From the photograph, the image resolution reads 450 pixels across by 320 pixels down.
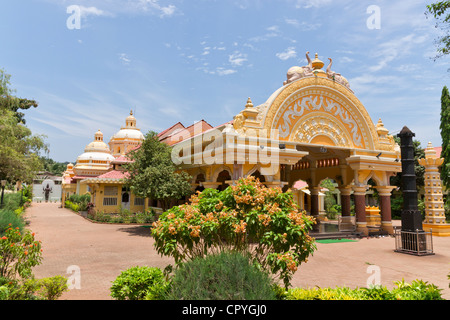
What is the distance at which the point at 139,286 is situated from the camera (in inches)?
194

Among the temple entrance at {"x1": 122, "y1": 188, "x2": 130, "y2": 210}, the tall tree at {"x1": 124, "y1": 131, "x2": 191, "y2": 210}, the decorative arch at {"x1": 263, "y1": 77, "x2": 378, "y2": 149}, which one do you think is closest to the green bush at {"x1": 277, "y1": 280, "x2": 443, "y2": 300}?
the decorative arch at {"x1": 263, "y1": 77, "x2": 378, "y2": 149}

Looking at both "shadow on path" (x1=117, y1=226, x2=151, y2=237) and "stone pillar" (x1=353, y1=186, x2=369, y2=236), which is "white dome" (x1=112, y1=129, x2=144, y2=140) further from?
"stone pillar" (x1=353, y1=186, x2=369, y2=236)

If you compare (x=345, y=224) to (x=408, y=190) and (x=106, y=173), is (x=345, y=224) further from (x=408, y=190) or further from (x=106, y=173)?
(x=106, y=173)

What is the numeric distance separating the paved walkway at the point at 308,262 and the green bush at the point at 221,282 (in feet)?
10.1

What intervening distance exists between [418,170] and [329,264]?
2498 cm

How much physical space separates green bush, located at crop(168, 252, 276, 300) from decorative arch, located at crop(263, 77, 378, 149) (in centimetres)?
1044

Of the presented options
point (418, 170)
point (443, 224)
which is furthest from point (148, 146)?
point (418, 170)

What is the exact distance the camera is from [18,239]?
6.07m

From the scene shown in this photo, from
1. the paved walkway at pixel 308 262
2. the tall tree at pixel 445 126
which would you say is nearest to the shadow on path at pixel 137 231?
the paved walkway at pixel 308 262

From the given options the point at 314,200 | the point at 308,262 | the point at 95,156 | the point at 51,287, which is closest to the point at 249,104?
the point at 308,262

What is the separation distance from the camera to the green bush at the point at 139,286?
15.6 feet

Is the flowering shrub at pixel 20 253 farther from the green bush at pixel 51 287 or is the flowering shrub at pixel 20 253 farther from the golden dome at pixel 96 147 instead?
the golden dome at pixel 96 147

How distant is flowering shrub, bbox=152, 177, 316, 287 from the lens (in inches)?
198
